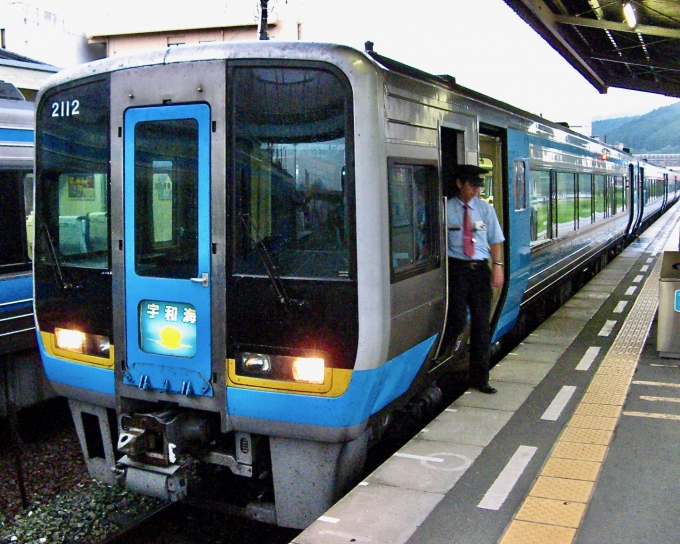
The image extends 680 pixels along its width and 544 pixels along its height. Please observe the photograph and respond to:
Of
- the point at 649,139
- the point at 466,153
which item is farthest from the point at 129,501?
the point at 649,139

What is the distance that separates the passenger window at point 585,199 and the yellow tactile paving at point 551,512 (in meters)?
8.50

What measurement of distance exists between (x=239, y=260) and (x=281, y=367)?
2.02 ft

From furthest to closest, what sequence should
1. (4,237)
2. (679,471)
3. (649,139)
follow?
1. (649,139)
2. (4,237)
3. (679,471)

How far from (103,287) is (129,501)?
1561 mm

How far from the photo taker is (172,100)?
4.22 meters

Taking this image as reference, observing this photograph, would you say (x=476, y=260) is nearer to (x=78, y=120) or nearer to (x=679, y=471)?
(x=679, y=471)

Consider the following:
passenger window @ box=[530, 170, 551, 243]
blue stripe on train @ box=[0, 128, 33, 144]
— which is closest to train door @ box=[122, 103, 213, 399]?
blue stripe on train @ box=[0, 128, 33, 144]

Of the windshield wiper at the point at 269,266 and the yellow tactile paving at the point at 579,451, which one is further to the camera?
the yellow tactile paving at the point at 579,451

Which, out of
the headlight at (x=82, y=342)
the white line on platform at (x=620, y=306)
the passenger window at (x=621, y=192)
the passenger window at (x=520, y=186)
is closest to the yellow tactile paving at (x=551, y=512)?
the headlight at (x=82, y=342)

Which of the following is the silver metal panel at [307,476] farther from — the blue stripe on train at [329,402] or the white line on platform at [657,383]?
the white line on platform at [657,383]

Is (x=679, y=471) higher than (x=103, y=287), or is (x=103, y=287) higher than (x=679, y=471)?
(x=103, y=287)

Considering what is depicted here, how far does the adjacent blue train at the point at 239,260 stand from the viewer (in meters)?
4.00

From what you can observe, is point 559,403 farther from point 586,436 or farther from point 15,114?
point 15,114

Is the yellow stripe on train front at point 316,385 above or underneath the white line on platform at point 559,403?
above
